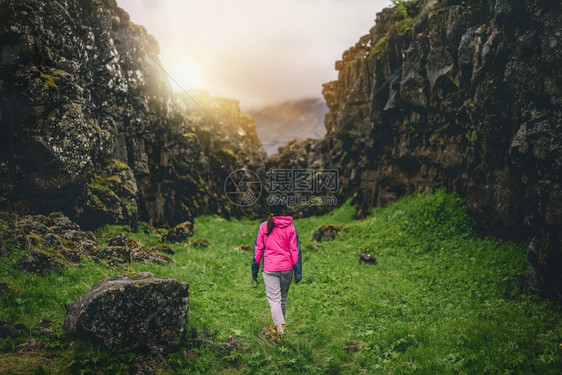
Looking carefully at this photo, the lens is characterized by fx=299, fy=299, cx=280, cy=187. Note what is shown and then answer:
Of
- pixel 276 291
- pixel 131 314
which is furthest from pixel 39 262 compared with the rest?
pixel 276 291

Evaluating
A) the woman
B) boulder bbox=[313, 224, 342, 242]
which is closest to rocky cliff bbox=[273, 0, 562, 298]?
boulder bbox=[313, 224, 342, 242]

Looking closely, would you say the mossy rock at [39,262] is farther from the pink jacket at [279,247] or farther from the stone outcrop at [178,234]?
the stone outcrop at [178,234]

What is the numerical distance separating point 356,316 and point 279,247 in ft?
12.2

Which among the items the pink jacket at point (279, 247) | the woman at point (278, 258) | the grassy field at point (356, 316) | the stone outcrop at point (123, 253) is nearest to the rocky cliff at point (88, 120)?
the stone outcrop at point (123, 253)

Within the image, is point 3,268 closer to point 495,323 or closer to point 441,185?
point 495,323

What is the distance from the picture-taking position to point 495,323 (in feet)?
24.4

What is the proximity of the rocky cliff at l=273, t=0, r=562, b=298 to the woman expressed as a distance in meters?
7.78

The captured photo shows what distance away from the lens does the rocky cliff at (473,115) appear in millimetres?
9859

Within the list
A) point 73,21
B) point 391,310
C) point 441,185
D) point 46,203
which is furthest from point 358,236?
point 73,21

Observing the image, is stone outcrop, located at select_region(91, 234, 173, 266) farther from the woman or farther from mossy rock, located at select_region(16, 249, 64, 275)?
the woman

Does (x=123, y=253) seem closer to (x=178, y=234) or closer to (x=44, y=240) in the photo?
(x=44, y=240)

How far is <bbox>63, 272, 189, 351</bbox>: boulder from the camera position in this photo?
235 inches

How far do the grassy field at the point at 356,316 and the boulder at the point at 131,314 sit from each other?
0.92ft

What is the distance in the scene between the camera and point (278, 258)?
7.61 metres
